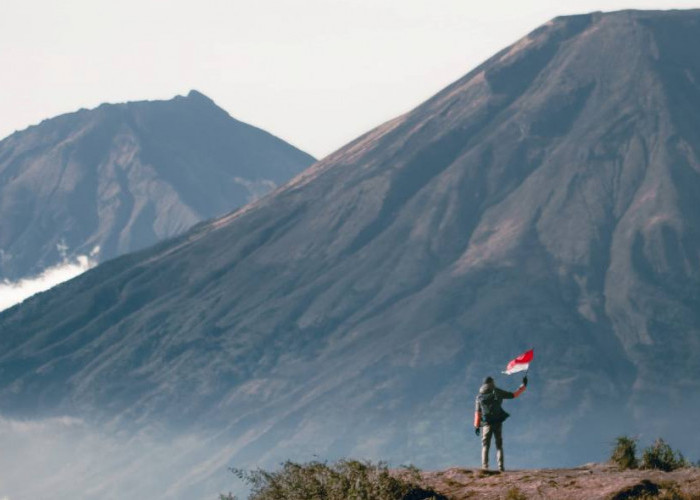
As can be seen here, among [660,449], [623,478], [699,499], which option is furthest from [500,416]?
[699,499]

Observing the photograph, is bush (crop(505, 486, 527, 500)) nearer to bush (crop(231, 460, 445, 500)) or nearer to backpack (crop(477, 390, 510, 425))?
bush (crop(231, 460, 445, 500))

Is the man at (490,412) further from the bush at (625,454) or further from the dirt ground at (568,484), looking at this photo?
the bush at (625,454)

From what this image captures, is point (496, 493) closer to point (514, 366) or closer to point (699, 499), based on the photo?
point (699, 499)

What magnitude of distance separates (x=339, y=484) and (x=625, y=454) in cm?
948

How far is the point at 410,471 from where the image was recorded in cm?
3794

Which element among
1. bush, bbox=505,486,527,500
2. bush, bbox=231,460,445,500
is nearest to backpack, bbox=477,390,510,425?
bush, bbox=231,460,445,500

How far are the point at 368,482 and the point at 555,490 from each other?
4.30m

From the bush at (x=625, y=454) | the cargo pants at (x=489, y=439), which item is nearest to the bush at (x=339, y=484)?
the cargo pants at (x=489, y=439)

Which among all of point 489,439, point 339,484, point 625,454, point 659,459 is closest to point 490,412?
point 489,439

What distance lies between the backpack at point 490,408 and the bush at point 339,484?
6014 mm

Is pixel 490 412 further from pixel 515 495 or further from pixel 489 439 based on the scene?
pixel 515 495

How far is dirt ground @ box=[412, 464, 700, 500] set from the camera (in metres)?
33.3

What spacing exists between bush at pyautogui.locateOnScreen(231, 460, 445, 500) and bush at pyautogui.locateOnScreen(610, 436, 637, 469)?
674cm

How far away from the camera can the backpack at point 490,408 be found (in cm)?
4209
